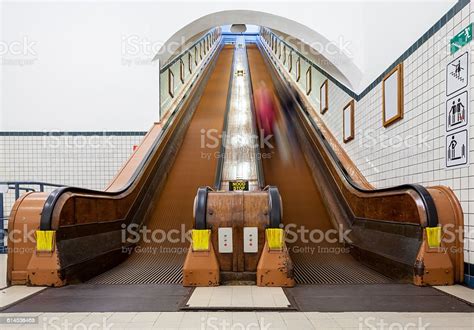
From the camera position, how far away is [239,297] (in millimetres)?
2873

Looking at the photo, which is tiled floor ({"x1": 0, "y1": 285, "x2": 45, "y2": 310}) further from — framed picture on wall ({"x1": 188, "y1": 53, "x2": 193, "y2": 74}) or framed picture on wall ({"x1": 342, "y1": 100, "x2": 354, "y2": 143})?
framed picture on wall ({"x1": 188, "y1": 53, "x2": 193, "y2": 74})

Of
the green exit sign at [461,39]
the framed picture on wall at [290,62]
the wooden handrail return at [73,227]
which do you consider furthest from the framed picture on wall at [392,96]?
the framed picture on wall at [290,62]

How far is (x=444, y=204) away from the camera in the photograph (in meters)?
3.23

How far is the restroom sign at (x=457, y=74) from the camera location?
10.3 ft

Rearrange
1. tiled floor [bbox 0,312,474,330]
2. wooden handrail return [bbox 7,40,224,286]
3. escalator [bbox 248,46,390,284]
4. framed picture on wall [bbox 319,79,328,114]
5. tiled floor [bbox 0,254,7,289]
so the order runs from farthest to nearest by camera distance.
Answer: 1. framed picture on wall [bbox 319,79,328,114]
2. escalator [bbox 248,46,390,284]
3. tiled floor [bbox 0,254,7,289]
4. wooden handrail return [bbox 7,40,224,286]
5. tiled floor [bbox 0,312,474,330]

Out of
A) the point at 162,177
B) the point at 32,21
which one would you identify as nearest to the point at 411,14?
the point at 162,177

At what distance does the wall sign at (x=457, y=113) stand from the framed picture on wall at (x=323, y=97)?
4.12m

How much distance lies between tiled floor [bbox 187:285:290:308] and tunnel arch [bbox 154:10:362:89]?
3.91 m

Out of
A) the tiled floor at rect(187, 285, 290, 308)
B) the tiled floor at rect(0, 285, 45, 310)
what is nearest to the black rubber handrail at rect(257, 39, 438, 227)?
the tiled floor at rect(187, 285, 290, 308)

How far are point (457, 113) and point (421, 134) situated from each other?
2.16 feet

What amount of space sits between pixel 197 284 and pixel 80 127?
4666mm

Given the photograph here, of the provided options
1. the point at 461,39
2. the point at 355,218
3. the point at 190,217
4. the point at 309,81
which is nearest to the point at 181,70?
the point at 309,81

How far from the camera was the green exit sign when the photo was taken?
3.09m

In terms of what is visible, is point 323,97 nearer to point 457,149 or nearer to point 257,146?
point 257,146
